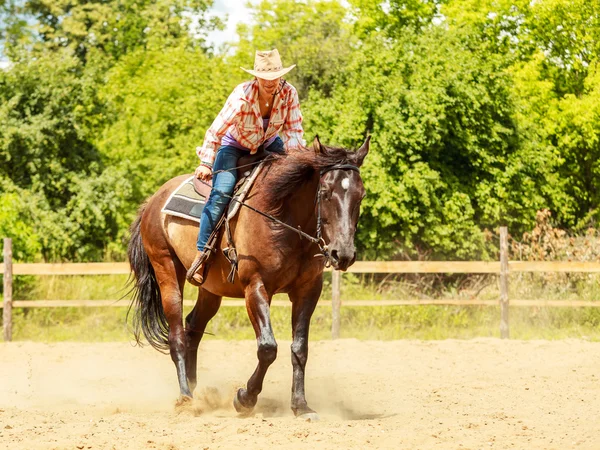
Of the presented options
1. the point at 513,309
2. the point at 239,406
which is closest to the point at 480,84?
the point at 513,309

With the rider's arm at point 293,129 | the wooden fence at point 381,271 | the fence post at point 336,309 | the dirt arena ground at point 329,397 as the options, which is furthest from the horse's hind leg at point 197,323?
the fence post at point 336,309

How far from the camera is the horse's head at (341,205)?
5.55 metres

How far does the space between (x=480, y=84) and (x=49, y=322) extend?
914 cm

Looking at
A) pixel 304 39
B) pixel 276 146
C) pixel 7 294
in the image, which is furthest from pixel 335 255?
pixel 304 39

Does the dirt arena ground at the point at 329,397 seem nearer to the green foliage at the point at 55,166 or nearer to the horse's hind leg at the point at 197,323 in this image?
the horse's hind leg at the point at 197,323

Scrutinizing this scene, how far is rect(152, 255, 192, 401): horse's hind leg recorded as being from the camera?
7223mm

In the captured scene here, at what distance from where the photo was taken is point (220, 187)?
6.57 metres

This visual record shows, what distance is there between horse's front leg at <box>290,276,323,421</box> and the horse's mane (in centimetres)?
75

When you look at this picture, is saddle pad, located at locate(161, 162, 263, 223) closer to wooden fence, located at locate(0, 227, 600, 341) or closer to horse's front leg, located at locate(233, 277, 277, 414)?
horse's front leg, located at locate(233, 277, 277, 414)

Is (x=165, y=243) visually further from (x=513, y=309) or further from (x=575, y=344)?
(x=513, y=309)

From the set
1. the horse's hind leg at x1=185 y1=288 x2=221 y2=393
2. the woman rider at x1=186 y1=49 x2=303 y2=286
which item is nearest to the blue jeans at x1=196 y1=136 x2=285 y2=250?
the woman rider at x1=186 y1=49 x2=303 y2=286

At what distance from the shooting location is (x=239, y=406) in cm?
636

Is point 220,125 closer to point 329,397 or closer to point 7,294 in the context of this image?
point 329,397

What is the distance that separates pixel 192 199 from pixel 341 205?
1924 mm
